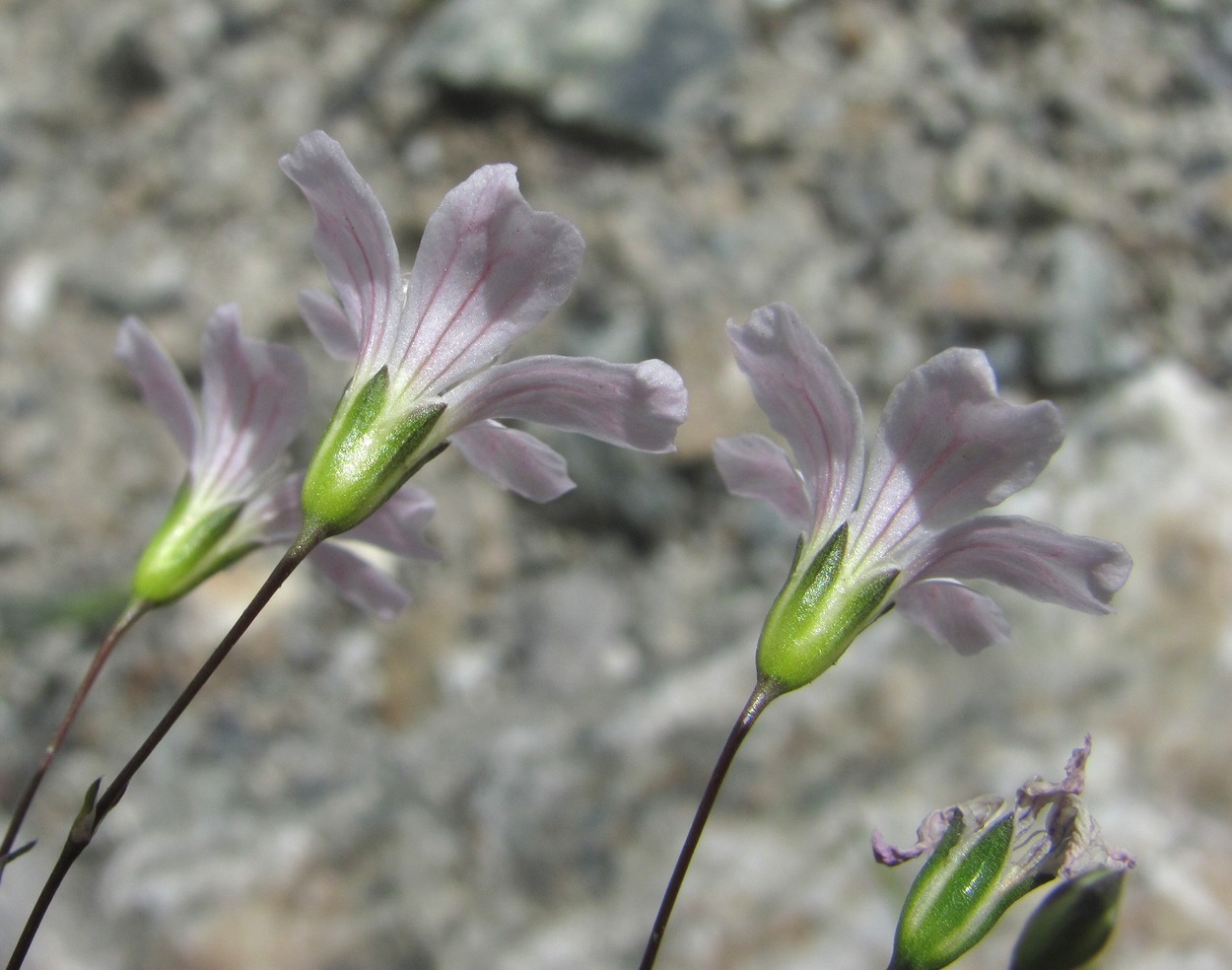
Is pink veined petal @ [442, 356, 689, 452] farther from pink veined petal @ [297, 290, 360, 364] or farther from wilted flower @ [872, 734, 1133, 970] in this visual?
wilted flower @ [872, 734, 1133, 970]

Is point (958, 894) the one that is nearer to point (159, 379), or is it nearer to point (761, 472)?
point (761, 472)

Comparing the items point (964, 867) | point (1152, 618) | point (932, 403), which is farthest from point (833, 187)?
point (964, 867)

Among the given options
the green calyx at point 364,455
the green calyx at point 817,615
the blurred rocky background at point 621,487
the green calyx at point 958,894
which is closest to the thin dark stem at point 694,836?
the green calyx at point 817,615

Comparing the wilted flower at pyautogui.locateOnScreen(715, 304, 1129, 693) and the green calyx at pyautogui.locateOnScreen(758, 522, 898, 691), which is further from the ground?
the wilted flower at pyautogui.locateOnScreen(715, 304, 1129, 693)

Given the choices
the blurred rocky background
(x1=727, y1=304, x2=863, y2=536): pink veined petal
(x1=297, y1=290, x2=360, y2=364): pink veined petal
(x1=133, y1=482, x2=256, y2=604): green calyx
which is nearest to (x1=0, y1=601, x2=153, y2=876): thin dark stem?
(x1=133, y1=482, x2=256, y2=604): green calyx

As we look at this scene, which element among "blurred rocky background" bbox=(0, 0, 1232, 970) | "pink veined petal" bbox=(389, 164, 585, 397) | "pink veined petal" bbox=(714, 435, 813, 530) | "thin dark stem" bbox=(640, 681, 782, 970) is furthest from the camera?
"blurred rocky background" bbox=(0, 0, 1232, 970)

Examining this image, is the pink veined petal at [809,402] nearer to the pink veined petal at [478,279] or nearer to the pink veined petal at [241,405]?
the pink veined petal at [478,279]

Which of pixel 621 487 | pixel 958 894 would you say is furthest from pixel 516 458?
pixel 621 487
